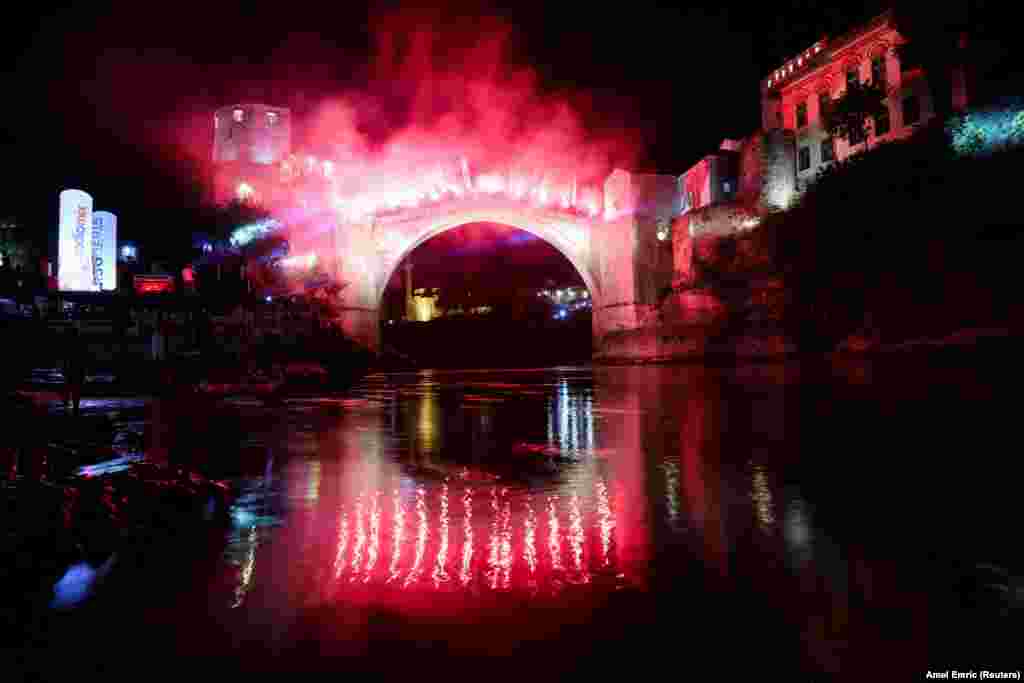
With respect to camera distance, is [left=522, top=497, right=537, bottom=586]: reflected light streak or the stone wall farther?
the stone wall

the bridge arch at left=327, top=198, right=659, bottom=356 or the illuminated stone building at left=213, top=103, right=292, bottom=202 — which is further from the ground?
the illuminated stone building at left=213, top=103, right=292, bottom=202

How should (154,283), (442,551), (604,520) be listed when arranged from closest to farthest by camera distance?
(442,551) < (604,520) < (154,283)

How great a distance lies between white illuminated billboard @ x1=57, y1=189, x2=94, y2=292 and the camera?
26703 mm

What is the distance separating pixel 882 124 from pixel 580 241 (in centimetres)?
2077

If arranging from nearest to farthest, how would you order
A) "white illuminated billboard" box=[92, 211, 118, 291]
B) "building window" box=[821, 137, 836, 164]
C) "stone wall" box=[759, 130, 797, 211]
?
"white illuminated billboard" box=[92, 211, 118, 291], "building window" box=[821, 137, 836, 164], "stone wall" box=[759, 130, 797, 211]

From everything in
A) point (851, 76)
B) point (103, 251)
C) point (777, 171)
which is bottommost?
point (103, 251)

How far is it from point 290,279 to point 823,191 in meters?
32.8

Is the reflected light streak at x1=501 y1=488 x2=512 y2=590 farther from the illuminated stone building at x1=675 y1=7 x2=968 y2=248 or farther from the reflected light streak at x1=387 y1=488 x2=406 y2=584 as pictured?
the illuminated stone building at x1=675 y1=7 x2=968 y2=248

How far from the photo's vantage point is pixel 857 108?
3681 cm

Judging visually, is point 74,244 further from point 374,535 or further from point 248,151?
point 248,151

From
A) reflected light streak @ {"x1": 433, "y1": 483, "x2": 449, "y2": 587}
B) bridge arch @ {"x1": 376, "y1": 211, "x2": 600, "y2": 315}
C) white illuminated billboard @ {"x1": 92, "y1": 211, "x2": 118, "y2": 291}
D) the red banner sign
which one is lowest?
reflected light streak @ {"x1": 433, "y1": 483, "x2": 449, "y2": 587}

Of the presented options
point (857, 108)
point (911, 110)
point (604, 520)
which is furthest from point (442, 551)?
point (911, 110)

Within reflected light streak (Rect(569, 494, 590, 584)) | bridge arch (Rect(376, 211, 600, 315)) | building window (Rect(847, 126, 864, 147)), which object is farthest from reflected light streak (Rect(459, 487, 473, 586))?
building window (Rect(847, 126, 864, 147))

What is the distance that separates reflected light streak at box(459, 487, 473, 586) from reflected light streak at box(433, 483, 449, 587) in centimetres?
10
